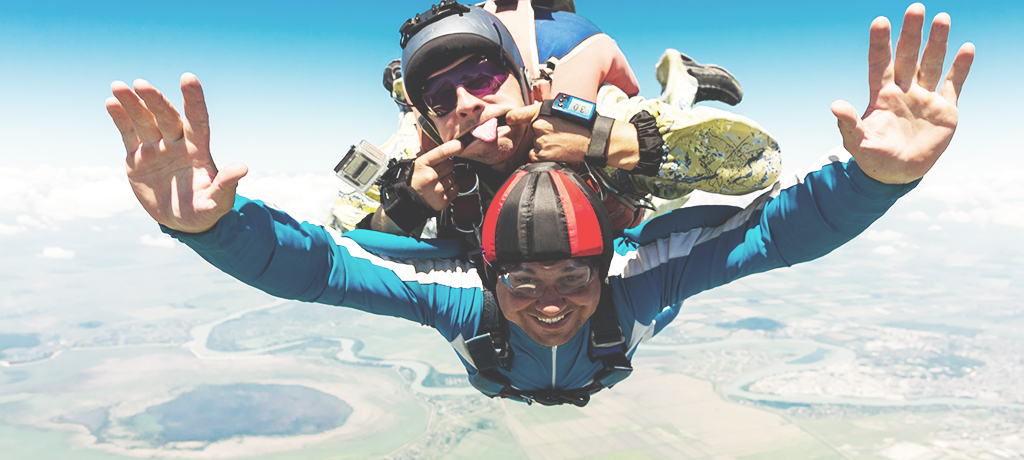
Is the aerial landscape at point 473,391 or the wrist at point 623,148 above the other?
the wrist at point 623,148

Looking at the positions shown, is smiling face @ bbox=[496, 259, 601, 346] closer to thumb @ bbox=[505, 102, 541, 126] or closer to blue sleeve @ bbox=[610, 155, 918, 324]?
blue sleeve @ bbox=[610, 155, 918, 324]

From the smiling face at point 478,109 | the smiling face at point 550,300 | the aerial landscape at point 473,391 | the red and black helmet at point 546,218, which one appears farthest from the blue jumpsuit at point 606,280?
the aerial landscape at point 473,391

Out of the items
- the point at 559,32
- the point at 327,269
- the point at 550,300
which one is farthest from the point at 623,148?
the point at 327,269

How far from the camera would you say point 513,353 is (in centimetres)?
305

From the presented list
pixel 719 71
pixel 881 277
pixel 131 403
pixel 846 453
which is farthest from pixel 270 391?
pixel 881 277

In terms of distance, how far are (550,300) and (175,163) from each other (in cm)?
170

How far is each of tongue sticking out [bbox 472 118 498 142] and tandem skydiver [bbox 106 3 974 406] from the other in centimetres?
23

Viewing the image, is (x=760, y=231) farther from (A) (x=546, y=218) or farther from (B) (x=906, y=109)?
(A) (x=546, y=218)

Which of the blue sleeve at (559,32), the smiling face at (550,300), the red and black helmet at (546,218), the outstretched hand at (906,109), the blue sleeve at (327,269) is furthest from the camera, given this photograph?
the blue sleeve at (559,32)

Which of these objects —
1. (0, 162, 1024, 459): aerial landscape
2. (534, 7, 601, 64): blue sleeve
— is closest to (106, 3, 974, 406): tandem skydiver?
(534, 7, 601, 64): blue sleeve

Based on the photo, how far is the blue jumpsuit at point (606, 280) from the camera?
2.20m

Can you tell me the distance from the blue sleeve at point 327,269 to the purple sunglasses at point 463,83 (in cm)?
81

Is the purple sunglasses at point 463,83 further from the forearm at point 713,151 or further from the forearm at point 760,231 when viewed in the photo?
the forearm at point 760,231

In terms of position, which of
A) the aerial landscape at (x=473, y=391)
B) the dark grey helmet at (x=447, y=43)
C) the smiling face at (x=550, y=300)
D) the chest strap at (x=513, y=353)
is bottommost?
the aerial landscape at (x=473, y=391)
